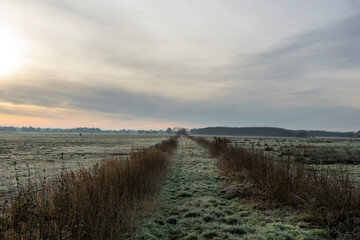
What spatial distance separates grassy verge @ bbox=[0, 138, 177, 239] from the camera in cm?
366

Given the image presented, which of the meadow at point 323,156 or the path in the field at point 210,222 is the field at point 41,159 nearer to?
the path in the field at point 210,222

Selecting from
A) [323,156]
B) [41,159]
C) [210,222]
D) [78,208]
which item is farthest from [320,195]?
[41,159]

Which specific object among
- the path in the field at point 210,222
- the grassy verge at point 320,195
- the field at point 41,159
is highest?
the grassy verge at point 320,195

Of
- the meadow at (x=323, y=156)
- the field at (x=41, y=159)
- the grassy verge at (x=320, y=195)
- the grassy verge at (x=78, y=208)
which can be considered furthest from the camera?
the field at (x=41, y=159)

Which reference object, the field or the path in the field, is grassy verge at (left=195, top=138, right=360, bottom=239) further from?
the field

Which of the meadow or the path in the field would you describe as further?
the meadow

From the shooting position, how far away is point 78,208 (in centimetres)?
429

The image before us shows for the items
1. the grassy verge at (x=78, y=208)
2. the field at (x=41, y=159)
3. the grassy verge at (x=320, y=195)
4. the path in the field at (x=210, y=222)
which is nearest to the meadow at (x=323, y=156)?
the grassy verge at (x=320, y=195)

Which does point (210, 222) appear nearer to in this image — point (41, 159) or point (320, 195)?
point (320, 195)

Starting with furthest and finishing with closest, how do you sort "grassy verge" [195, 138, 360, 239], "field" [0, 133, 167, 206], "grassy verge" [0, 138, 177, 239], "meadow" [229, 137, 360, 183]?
"field" [0, 133, 167, 206] → "meadow" [229, 137, 360, 183] → "grassy verge" [195, 138, 360, 239] → "grassy verge" [0, 138, 177, 239]

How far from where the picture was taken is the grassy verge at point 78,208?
12.0 ft

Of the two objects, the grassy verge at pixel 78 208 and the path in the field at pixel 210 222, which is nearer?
the grassy verge at pixel 78 208

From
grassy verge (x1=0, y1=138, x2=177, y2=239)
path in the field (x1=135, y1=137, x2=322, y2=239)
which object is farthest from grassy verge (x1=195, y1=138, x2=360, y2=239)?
grassy verge (x1=0, y1=138, x2=177, y2=239)

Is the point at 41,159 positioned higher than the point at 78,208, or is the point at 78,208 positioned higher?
the point at 78,208
